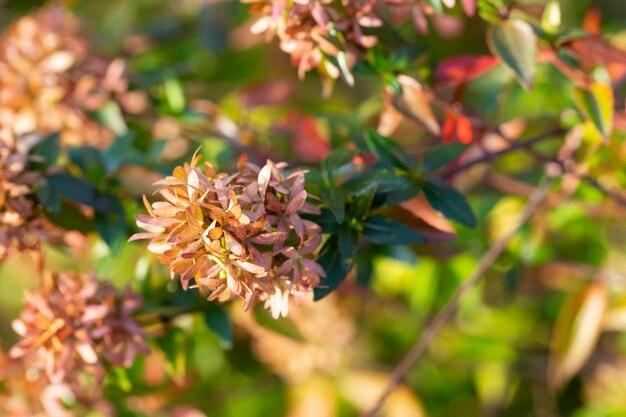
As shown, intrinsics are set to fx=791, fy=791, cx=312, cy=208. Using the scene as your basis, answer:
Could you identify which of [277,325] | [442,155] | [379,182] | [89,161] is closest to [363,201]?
[379,182]

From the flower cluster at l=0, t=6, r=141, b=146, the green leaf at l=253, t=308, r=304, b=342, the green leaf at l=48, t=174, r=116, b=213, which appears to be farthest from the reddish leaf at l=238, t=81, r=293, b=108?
the green leaf at l=48, t=174, r=116, b=213

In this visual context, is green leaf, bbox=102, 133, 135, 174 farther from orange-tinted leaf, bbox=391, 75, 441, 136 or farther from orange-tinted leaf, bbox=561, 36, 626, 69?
orange-tinted leaf, bbox=561, 36, 626, 69

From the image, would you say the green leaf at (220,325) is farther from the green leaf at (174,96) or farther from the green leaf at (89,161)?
the green leaf at (174,96)

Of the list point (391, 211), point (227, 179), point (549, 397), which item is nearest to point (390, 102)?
point (391, 211)

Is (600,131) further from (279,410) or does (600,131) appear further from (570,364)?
(279,410)

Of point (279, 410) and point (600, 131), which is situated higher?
point (600, 131)

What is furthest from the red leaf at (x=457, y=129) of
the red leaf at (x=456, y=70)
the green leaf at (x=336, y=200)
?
the green leaf at (x=336, y=200)

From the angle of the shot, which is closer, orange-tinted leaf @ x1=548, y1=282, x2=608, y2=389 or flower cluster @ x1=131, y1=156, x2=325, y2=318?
flower cluster @ x1=131, y1=156, x2=325, y2=318
